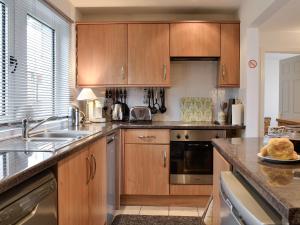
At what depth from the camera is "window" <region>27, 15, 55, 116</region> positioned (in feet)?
9.09

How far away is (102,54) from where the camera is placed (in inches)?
152

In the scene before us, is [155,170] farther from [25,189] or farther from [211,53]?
[25,189]

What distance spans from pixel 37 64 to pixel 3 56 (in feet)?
1.95

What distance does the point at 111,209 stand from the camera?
119 inches

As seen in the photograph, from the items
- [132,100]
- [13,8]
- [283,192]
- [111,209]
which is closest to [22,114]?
[13,8]

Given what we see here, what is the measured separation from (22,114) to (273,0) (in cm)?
223

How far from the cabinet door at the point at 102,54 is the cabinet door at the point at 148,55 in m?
0.09

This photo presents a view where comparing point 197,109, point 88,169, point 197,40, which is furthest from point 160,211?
point 197,40

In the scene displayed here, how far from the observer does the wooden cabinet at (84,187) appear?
5.60 ft

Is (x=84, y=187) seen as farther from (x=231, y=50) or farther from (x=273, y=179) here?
(x=231, y=50)

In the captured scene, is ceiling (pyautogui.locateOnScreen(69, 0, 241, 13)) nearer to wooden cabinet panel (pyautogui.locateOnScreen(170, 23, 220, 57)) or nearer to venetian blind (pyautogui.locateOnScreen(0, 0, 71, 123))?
wooden cabinet panel (pyautogui.locateOnScreen(170, 23, 220, 57))

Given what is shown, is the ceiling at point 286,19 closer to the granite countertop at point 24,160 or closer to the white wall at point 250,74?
the white wall at point 250,74

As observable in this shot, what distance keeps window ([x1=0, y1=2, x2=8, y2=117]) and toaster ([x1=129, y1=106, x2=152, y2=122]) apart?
181 cm

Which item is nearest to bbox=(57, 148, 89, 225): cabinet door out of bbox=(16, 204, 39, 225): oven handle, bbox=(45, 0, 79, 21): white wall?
bbox=(16, 204, 39, 225): oven handle
